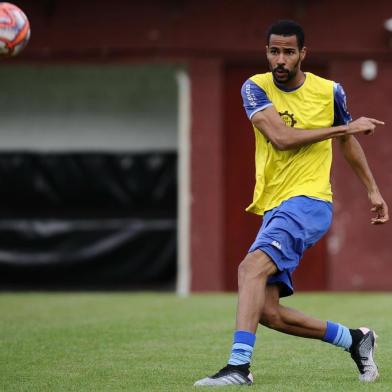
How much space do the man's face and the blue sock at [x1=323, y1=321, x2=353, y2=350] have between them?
1597 mm

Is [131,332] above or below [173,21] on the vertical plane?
below

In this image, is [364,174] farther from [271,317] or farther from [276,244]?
[271,317]

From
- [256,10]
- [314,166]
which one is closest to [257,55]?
[256,10]

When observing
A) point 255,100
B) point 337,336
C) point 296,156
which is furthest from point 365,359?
point 255,100

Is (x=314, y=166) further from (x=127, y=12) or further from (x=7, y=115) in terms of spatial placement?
(x=7, y=115)

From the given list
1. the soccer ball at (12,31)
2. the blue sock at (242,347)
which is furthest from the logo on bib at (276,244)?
the soccer ball at (12,31)

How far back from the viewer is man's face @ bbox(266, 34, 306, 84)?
299 inches

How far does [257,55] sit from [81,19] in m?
2.57

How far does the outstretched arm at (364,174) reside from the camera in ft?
25.8

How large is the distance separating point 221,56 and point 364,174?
9.77 m

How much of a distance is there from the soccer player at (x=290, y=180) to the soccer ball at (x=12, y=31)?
9.37 feet

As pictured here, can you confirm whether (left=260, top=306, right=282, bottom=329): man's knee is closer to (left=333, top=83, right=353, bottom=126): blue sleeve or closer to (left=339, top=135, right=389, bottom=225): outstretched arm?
(left=339, top=135, right=389, bottom=225): outstretched arm

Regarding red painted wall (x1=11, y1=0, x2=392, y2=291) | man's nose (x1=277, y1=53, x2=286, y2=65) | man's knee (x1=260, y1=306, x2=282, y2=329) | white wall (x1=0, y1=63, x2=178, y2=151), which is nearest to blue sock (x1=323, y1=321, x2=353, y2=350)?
man's knee (x1=260, y1=306, x2=282, y2=329)

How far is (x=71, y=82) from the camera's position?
67.5ft
